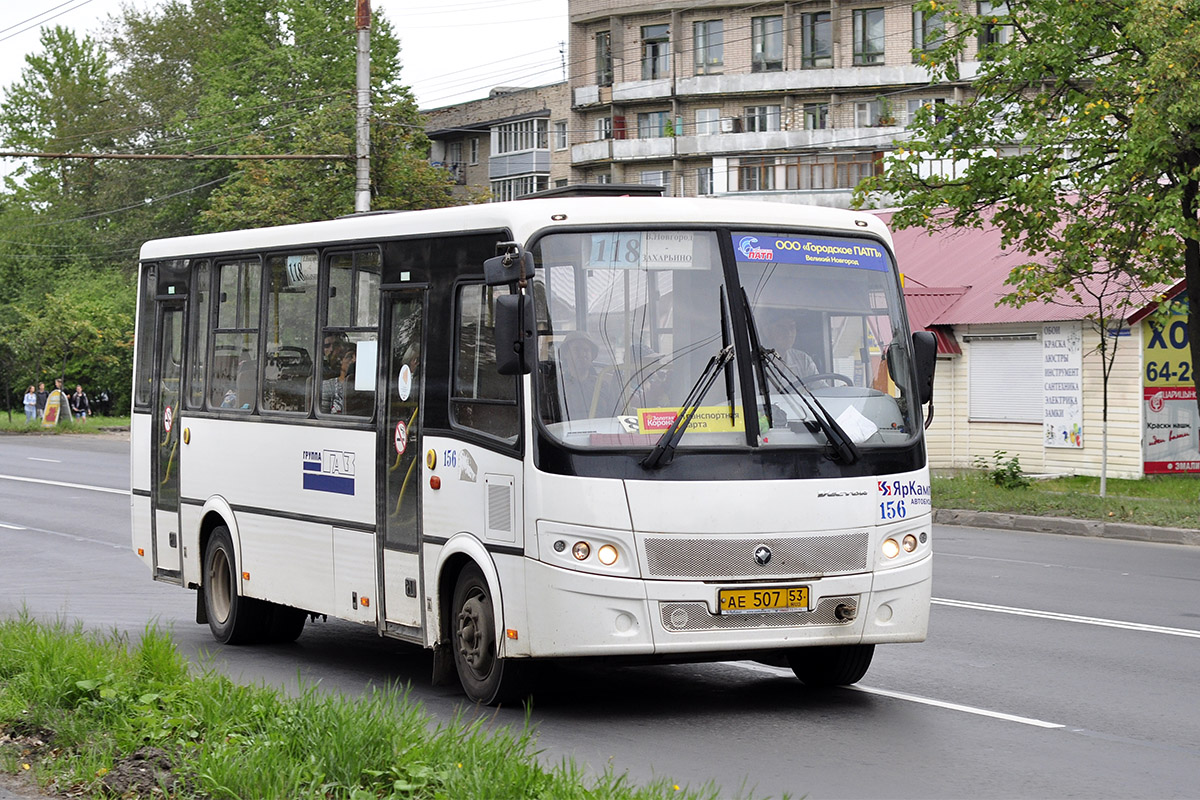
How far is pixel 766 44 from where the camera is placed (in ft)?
237

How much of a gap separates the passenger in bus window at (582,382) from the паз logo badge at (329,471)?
7.46ft

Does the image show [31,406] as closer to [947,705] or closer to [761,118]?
[761,118]

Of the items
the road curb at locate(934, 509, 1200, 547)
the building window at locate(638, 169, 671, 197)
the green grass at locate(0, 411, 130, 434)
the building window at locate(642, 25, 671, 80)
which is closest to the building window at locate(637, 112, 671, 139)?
the building window at locate(638, 169, 671, 197)

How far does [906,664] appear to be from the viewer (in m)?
10.6

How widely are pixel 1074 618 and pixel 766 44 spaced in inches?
2427

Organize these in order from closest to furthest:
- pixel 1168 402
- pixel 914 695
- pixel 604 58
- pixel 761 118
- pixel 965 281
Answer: pixel 914 695 → pixel 1168 402 → pixel 965 281 → pixel 761 118 → pixel 604 58

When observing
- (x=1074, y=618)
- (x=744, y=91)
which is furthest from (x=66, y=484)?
(x=744, y=91)

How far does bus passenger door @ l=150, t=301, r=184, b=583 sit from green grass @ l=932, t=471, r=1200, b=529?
1313 cm

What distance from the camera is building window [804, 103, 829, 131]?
70812mm

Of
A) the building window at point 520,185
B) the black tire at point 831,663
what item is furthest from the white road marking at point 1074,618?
the building window at point 520,185

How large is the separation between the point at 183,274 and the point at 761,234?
222 inches

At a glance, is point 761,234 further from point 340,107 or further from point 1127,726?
point 340,107

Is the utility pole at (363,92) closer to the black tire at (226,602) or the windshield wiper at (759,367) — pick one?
the black tire at (226,602)

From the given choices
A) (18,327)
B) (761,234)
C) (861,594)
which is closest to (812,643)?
(861,594)
